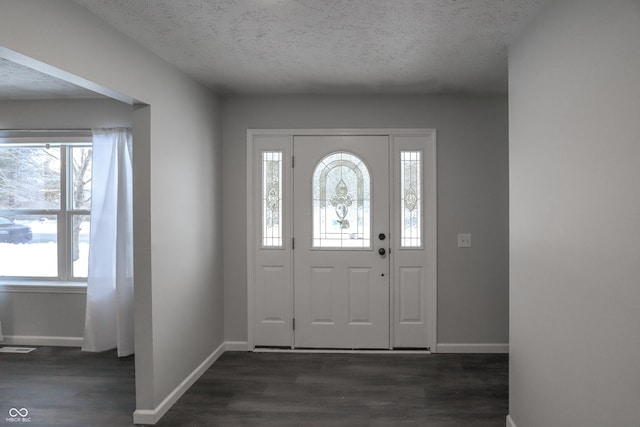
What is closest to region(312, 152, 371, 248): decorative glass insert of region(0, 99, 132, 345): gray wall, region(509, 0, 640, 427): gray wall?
region(509, 0, 640, 427): gray wall

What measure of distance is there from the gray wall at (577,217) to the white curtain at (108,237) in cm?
344

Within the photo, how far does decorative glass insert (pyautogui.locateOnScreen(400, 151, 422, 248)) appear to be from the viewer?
4102 mm

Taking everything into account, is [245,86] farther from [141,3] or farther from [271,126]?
[141,3]

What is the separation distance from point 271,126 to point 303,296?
1.69 m

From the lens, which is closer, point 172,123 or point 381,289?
point 172,123

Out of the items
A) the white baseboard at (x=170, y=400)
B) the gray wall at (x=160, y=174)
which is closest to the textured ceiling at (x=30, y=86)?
the gray wall at (x=160, y=174)

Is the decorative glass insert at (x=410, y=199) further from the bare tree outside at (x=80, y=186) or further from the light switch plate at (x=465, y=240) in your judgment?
the bare tree outside at (x=80, y=186)

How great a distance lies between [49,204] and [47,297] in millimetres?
971

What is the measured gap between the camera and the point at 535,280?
227 centimetres

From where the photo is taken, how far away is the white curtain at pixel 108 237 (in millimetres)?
4113

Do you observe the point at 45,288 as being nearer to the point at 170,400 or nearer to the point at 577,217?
the point at 170,400

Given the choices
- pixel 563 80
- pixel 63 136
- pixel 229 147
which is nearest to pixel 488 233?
pixel 563 80

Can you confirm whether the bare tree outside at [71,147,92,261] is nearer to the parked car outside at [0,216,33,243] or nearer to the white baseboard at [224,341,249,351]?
the parked car outside at [0,216,33,243]

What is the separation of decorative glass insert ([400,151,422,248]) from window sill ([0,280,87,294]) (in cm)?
331
